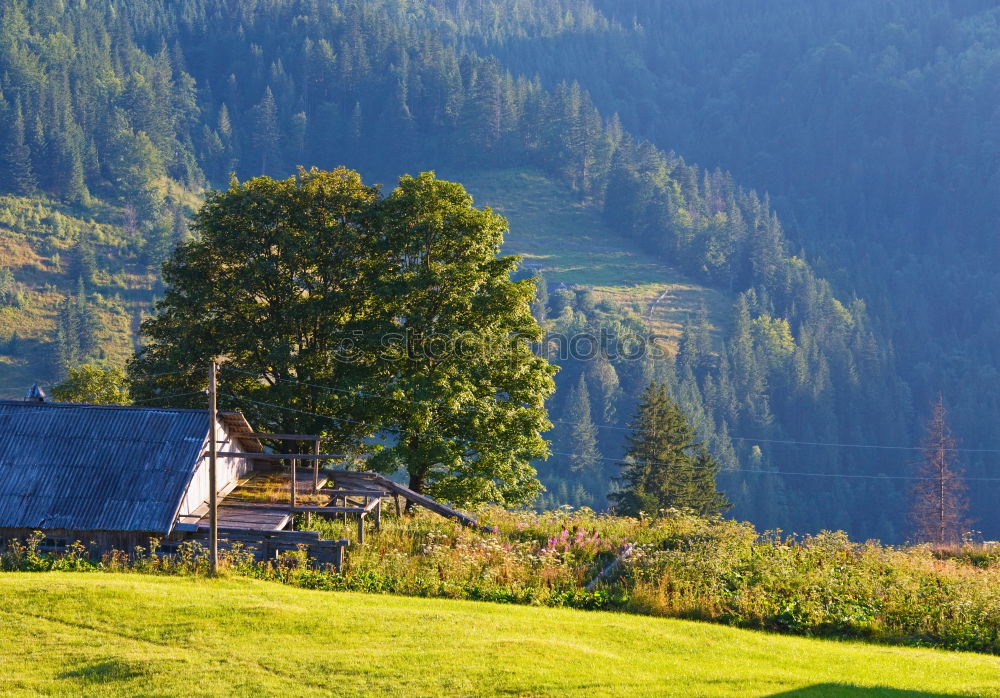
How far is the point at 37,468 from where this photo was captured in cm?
2409

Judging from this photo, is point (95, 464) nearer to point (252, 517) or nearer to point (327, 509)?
point (252, 517)

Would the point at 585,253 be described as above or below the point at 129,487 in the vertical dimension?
above

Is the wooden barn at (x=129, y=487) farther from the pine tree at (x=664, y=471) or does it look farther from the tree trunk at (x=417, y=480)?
the pine tree at (x=664, y=471)

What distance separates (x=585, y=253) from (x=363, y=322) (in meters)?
146

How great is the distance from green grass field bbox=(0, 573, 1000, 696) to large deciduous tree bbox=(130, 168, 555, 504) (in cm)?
1246

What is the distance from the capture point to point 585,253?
17675cm

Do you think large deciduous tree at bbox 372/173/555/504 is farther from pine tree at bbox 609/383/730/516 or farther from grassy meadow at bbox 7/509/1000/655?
pine tree at bbox 609/383/730/516

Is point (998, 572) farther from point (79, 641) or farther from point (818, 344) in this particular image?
point (818, 344)

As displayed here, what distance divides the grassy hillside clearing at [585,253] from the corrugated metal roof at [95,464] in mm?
131976

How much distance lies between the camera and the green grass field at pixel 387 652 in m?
15.1

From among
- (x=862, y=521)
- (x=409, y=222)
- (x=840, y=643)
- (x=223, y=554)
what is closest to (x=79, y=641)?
(x=223, y=554)

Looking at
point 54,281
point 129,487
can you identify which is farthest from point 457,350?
point 54,281

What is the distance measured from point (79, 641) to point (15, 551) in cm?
692

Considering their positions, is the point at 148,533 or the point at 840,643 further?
the point at 148,533
